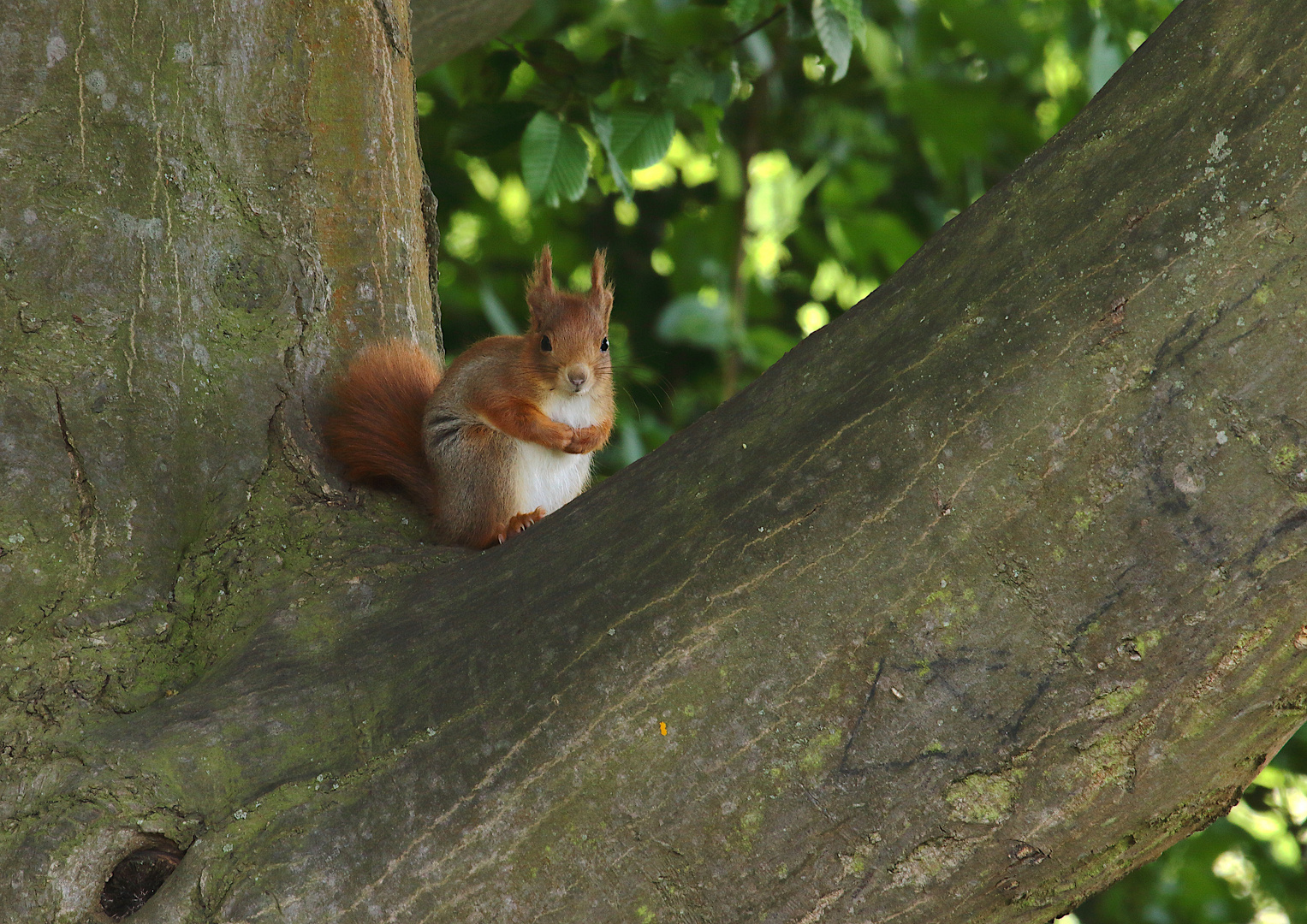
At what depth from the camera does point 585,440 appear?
1603 millimetres

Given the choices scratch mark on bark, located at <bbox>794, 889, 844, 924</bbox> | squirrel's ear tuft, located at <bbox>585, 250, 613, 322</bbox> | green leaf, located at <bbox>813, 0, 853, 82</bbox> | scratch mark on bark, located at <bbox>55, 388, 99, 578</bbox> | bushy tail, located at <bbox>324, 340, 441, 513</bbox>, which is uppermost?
green leaf, located at <bbox>813, 0, 853, 82</bbox>

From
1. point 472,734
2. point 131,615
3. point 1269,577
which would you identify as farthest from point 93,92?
point 1269,577

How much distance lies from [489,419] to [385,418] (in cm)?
16

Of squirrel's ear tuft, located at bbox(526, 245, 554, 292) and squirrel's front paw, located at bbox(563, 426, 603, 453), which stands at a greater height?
squirrel's ear tuft, located at bbox(526, 245, 554, 292)

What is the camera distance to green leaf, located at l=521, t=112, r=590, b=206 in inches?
72.4

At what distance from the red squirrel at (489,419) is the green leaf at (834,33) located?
1.52 ft

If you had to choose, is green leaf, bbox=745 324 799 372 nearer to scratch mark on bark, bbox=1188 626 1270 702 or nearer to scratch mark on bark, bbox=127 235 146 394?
scratch mark on bark, bbox=127 235 146 394

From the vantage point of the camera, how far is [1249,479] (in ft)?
2.50

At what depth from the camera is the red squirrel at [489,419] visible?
142 centimetres

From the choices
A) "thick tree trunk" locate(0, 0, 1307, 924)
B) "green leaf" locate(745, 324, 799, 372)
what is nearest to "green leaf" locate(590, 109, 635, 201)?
"green leaf" locate(745, 324, 799, 372)

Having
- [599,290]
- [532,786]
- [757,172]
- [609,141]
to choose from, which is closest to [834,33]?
[609,141]

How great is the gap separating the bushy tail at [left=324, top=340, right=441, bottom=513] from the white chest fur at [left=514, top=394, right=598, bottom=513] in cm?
14

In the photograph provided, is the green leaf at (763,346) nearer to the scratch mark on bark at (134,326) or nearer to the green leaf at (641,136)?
the green leaf at (641,136)

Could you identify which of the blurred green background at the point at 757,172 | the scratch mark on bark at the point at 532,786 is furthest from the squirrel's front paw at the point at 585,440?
the scratch mark on bark at the point at 532,786
